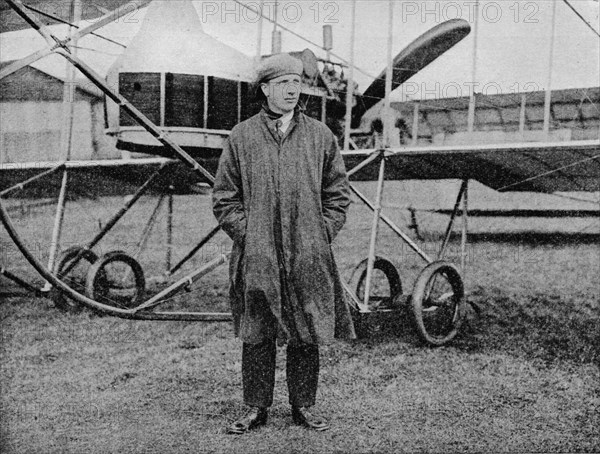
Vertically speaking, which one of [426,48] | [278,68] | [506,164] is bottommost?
[506,164]

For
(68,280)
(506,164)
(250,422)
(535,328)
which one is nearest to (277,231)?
(250,422)

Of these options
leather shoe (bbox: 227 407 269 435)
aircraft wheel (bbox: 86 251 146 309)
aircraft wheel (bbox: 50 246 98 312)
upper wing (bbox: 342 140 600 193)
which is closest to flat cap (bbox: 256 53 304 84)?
leather shoe (bbox: 227 407 269 435)

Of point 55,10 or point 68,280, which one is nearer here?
point 55,10

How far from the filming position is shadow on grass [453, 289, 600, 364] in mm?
5926

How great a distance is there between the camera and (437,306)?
21.2 feet

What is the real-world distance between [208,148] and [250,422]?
246 cm

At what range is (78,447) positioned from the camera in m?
3.46

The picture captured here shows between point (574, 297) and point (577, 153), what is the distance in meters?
3.85

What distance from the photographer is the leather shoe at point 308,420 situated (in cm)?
362

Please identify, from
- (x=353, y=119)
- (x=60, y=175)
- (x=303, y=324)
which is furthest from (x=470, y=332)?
(x=60, y=175)

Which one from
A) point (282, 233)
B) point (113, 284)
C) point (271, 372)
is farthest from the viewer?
point (113, 284)

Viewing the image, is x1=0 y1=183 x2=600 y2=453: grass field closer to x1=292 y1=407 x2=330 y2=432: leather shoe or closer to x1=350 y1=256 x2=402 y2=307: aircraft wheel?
x1=292 y1=407 x2=330 y2=432: leather shoe

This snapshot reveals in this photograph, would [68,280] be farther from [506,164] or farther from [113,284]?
[506,164]

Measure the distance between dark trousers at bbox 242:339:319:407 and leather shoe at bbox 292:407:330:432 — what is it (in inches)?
3.4
